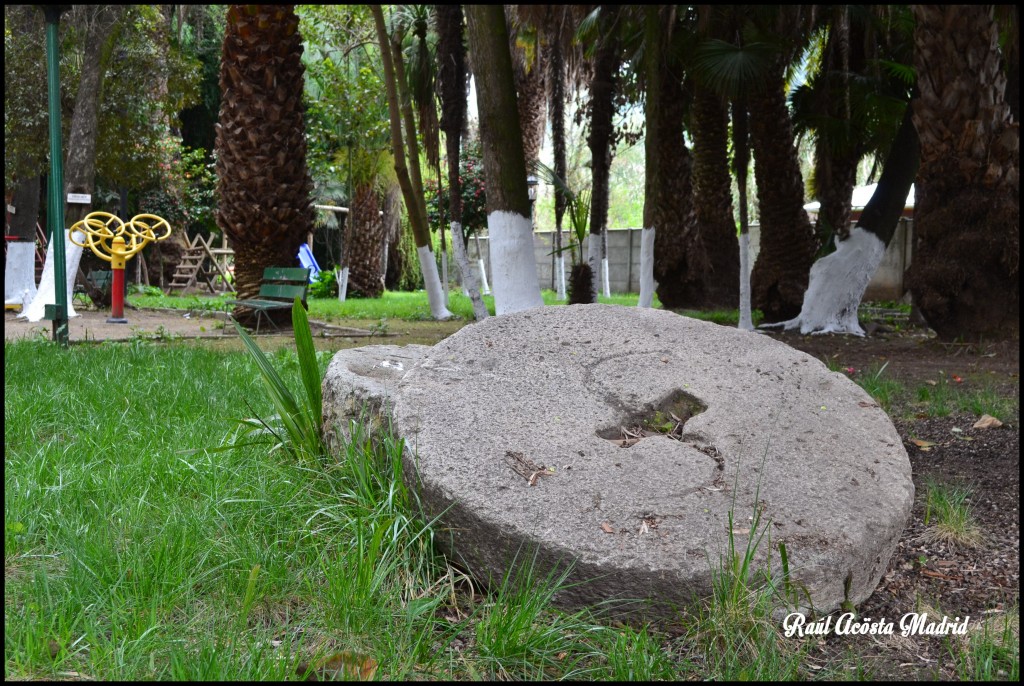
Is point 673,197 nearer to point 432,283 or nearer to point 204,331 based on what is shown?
point 432,283

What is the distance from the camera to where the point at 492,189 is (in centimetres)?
601

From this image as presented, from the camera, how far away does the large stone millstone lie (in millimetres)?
2176

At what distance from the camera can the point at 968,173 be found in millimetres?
6852

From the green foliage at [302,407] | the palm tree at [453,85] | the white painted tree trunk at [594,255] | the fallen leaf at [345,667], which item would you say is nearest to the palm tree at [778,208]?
the white painted tree trunk at [594,255]

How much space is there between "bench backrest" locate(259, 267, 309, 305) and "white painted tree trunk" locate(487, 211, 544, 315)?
3654 mm

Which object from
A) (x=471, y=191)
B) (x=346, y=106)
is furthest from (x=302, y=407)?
(x=471, y=191)

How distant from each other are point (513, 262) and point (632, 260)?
Result: 16567 mm

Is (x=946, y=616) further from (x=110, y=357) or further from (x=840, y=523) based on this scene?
(x=110, y=357)

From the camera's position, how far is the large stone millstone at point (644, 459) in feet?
7.14

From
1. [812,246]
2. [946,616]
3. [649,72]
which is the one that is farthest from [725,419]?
[812,246]

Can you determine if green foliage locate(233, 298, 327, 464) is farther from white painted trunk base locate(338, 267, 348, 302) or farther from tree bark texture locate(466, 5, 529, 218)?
white painted trunk base locate(338, 267, 348, 302)

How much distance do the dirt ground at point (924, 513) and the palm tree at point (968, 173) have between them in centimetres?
44

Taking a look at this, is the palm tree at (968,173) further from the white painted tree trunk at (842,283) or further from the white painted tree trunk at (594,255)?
the white painted tree trunk at (594,255)

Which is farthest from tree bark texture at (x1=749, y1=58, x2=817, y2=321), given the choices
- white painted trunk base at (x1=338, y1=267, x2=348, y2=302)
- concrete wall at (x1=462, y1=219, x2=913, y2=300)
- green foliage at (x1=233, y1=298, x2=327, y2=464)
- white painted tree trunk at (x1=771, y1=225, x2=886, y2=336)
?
white painted trunk base at (x1=338, y1=267, x2=348, y2=302)
